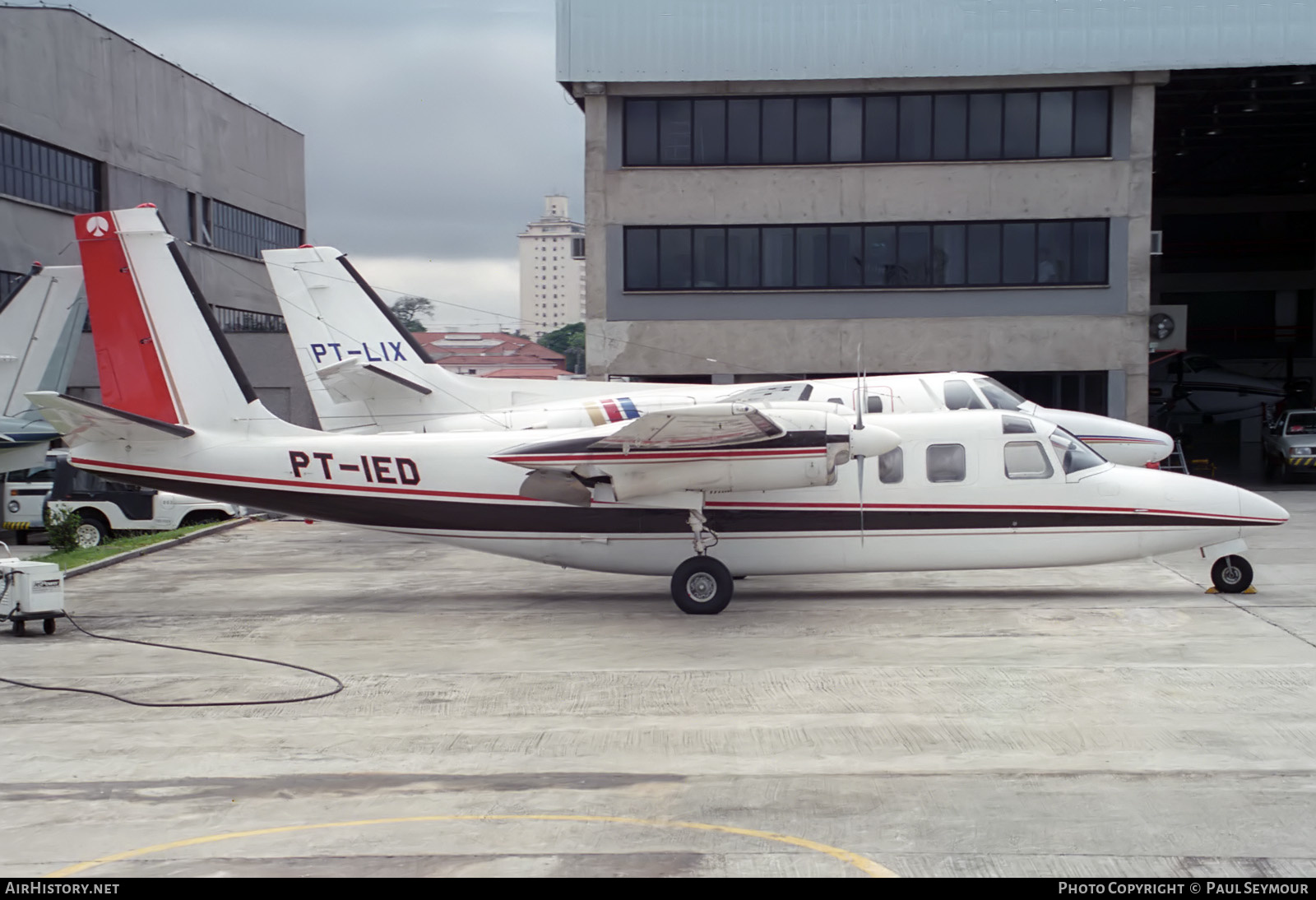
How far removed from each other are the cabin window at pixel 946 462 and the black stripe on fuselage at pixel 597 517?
438 mm

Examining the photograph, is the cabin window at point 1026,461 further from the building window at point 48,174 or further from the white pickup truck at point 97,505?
the building window at point 48,174

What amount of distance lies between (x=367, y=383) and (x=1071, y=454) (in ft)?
38.0

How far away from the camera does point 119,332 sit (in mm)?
15633

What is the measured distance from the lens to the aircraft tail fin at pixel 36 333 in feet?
87.0

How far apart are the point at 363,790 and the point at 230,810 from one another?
0.88 m

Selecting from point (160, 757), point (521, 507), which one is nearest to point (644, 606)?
point (521, 507)

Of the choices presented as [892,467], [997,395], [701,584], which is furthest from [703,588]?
[997,395]

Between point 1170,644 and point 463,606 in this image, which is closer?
point 1170,644

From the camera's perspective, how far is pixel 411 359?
72.0 ft

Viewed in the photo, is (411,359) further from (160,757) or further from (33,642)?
(160,757)

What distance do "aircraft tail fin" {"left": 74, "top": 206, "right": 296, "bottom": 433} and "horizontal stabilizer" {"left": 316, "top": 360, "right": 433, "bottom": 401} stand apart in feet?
13.9

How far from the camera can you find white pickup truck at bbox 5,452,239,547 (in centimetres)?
2602

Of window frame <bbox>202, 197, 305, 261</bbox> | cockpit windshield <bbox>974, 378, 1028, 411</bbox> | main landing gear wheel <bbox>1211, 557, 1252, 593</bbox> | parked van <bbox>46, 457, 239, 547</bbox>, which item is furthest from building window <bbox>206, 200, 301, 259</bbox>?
main landing gear wheel <bbox>1211, 557, 1252, 593</bbox>

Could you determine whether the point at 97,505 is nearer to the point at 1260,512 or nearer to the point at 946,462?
the point at 946,462
